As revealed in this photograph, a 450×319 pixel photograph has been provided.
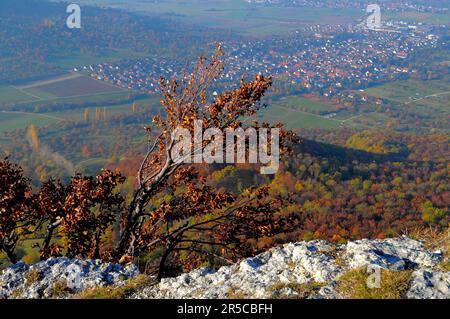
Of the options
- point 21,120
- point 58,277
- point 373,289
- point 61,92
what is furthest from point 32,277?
point 61,92

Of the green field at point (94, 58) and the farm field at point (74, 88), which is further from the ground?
the green field at point (94, 58)

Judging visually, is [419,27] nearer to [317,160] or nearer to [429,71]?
[429,71]

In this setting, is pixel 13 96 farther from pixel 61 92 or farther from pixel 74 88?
pixel 74 88

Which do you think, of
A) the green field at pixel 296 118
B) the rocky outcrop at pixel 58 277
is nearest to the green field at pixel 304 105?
the green field at pixel 296 118

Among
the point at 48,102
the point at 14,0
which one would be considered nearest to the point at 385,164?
the point at 48,102

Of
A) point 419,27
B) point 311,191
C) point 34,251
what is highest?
point 419,27

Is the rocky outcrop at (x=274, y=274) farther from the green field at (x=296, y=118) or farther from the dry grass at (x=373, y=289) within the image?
the green field at (x=296, y=118)
